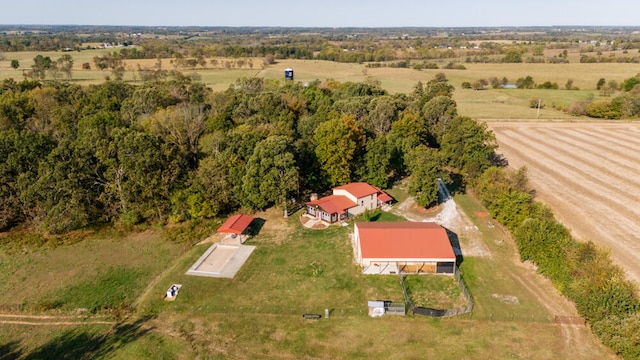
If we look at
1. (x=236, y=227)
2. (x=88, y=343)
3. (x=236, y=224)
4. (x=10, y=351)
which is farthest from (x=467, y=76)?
(x=10, y=351)

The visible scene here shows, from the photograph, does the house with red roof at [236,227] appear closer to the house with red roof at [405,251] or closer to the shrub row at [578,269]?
the house with red roof at [405,251]

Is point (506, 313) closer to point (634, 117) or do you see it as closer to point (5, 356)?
point (5, 356)

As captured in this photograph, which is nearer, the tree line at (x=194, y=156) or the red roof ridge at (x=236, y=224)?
the red roof ridge at (x=236, y=224)

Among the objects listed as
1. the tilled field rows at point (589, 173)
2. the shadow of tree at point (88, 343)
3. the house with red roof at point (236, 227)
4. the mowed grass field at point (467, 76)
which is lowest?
the shadow of tree at point (88, 343)

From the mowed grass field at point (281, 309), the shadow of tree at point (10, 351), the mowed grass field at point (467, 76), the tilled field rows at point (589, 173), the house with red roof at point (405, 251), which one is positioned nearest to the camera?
the shadow of tree at point (10, 351)

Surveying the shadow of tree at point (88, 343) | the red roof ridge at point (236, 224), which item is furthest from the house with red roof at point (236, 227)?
the shadow of tree at point (88, 343)

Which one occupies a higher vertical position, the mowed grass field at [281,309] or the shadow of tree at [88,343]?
the mowed grass field at [281,309]

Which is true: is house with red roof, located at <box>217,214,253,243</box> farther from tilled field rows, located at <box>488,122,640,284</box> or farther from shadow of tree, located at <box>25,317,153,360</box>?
tilled field rows, located at <box>488,122,640,284</box>
